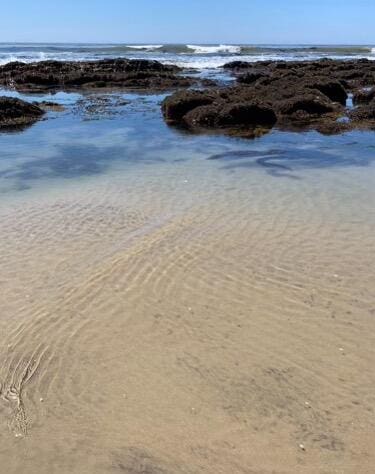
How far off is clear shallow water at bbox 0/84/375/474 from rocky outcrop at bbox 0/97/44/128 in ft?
18.4

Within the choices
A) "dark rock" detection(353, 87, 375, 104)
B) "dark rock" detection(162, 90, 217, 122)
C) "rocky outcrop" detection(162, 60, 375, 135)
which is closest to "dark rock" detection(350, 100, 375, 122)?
"rocky outcrop" detection(162, 60, 375, 135)

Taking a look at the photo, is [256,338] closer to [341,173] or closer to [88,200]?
[88,200]

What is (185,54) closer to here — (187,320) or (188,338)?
(187,320)

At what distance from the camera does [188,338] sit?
417cm

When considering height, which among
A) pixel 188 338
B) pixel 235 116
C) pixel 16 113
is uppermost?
pixel 235 116

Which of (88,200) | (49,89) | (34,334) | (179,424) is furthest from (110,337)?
(49,89)

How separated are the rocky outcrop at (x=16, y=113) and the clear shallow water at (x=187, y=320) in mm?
5595

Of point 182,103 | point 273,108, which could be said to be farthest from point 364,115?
point 182,103

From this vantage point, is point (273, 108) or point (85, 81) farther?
point (85, 81)

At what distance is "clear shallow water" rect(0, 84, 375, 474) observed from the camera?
315 centimetres

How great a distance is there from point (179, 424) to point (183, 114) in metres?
12.1

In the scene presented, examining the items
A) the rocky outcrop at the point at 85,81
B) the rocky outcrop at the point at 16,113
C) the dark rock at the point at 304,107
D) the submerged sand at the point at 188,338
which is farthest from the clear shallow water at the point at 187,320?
the rocky outcrop at the point at 85,81

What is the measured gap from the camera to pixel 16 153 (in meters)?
10.3

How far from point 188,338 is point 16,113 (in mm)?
12265
